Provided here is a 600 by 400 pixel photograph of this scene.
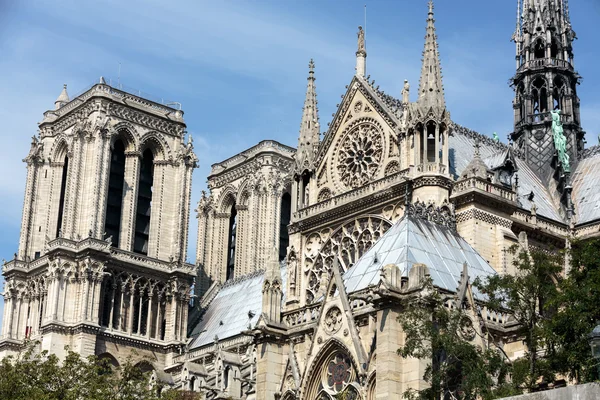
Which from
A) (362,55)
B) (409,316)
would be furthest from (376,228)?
(409,316)

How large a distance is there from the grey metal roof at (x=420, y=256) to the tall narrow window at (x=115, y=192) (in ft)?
144

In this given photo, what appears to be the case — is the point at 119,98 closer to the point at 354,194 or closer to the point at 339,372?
the point at 354,194

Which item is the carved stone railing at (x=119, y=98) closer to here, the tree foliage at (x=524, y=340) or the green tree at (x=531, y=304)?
the green tree at (x=531, y=304)

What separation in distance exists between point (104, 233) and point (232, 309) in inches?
375

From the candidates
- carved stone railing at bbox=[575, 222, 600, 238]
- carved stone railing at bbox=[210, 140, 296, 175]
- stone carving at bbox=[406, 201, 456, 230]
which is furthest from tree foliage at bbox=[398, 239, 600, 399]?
carved stone railing at bbox=[210, 140, 296, 175]

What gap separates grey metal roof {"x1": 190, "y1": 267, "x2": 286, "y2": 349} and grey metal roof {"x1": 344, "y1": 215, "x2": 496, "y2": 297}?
115ft

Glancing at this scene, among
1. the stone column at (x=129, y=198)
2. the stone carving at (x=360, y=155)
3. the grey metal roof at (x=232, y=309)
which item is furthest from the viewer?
the stone column at (x=129, y=198)

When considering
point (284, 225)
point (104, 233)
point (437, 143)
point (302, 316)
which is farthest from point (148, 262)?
point (302, 316)

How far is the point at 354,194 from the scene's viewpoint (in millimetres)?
56438

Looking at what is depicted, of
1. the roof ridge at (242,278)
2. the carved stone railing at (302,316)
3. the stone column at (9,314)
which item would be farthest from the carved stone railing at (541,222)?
the stone column at (9,314)

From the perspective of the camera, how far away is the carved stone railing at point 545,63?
68188 millimetres

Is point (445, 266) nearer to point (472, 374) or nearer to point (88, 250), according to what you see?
point (472, 374)

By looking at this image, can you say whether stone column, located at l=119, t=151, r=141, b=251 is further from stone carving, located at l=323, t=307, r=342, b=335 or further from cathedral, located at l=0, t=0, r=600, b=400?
stone carving, located at l=323, t=307, r=342, b=335

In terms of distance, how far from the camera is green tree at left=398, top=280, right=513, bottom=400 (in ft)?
95.3
